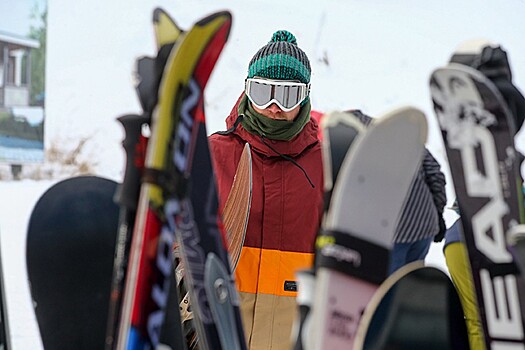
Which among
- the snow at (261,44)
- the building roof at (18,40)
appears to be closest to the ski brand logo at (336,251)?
the snow at (261,44)

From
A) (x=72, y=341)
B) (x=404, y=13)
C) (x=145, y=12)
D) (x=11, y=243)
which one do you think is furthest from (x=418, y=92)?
(x=72, y=341)

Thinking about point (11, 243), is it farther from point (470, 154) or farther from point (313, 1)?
point (470, 154)

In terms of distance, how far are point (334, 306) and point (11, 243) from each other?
2.41 meters

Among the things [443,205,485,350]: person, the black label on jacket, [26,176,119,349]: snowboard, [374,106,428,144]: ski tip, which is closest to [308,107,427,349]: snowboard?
[374,106,428,144]: ski tip

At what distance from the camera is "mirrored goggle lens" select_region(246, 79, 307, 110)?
1621 mm

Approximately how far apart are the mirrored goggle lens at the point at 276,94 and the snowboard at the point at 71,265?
509 mm

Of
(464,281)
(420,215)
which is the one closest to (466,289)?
(464,281)

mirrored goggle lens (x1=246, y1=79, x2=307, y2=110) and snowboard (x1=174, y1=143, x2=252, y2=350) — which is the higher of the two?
mirrored goggle lens (x1=246, y1=79, x2=307, y2=110)

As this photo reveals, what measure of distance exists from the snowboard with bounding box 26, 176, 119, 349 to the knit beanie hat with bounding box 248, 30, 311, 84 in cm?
54

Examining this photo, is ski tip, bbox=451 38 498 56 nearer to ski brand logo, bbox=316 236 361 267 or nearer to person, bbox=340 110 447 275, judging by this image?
person, bbox=340 110 447 275

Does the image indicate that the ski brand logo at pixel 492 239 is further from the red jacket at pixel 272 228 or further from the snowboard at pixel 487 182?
the red jacket at pixel 272 228

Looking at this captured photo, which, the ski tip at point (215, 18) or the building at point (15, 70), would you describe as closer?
the ski tip at point (215, 18)

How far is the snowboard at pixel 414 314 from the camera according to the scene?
3.22 feet

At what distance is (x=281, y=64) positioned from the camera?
1628 mm
